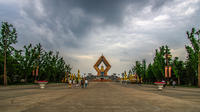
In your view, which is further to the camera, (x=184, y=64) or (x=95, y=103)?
(x=184, y=64)

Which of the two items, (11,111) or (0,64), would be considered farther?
(0,64)

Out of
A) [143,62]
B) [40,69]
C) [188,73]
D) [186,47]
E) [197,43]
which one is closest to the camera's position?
[197,43]

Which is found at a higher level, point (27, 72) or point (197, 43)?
point (197, 43)

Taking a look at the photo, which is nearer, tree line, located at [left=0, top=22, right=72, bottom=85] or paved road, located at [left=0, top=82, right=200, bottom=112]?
paved road, located at [left=0, top=82, right=200, bottom=112]

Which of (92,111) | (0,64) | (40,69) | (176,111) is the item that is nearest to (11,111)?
(92,111)

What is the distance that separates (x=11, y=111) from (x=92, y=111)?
9.84ft

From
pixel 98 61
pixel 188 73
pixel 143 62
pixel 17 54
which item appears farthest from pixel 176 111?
pixel 98 61

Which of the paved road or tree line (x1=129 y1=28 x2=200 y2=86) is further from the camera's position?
tree line (x1=129 y1=28 x2=200 y2=86)

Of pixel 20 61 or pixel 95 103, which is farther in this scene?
pixel 20 61

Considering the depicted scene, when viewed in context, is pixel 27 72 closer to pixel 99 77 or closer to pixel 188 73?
pixel 188 73

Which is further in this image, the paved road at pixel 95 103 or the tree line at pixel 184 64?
the tree line at pixel 184 64

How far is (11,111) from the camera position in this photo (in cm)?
721

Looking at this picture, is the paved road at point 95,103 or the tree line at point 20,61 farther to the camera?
the tree line at point 20,61

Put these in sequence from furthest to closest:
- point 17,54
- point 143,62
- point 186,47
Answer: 1. point 143,62
2. point 17,54
3. point 186,47
